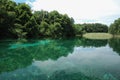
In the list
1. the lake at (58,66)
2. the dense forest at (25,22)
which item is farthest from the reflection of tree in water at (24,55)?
the dense forest at (25,22)

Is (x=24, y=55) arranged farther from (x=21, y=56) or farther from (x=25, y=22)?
(x=25, y=22)

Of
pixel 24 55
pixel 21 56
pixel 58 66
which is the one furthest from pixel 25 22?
pixel 58 66

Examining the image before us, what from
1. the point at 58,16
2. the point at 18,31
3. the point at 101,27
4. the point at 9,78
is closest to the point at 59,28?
the point at 58,16

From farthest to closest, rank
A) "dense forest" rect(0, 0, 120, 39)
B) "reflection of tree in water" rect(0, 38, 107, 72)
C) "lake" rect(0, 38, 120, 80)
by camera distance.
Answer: "dense forest" rect(0, 0, 120, 39) → "reflection of tree in water" rect(0, 38, 107, 72) → "lake" rect(0, 38, 120, 80)

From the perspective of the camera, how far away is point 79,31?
83375 millimetres

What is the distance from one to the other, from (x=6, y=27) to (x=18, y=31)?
267 centimetres

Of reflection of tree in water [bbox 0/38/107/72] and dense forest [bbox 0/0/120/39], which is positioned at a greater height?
dense forest [bbox 0/0/120/39]

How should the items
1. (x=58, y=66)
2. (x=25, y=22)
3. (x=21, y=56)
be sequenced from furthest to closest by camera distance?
(x=25, y=22) → (x=21, y=56) → (x=58, y=66)

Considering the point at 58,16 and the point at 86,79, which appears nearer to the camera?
the point at 86,79

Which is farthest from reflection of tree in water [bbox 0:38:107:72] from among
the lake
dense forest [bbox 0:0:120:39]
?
dense forest [bbox 0:0:120:39]

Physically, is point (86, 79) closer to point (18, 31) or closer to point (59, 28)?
point (18, 31)

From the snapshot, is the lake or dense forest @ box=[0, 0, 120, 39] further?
dense forest @ box=[0, 0, 120, 39]

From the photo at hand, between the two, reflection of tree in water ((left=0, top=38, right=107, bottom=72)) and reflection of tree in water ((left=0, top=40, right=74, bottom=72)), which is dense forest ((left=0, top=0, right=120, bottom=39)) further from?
reflection of tree in water ((left=0, top=40, right=74, bottom=72))

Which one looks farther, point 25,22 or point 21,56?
point 25,22
